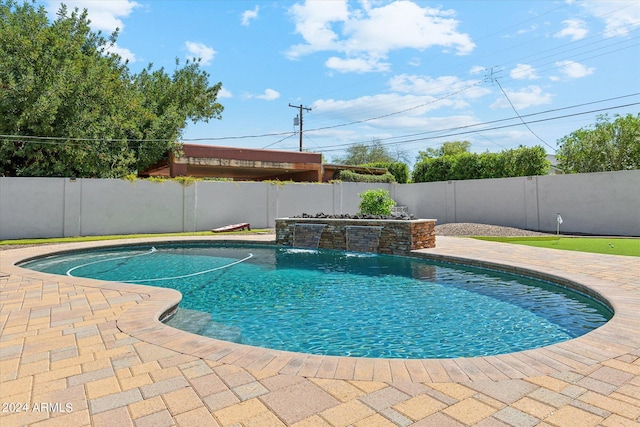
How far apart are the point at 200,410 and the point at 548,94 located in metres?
19.9

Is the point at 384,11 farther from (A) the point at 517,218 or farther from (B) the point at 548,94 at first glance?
(A) the point at 517,218

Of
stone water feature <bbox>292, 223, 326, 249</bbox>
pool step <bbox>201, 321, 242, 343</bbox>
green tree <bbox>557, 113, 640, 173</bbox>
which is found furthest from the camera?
green tree <bbox>557, 113, 640, 173</bbox>

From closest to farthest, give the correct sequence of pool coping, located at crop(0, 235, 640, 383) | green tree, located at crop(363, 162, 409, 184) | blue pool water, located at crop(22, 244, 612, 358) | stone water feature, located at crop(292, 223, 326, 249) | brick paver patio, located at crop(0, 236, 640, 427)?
brick paver patio, located at crop(0, 236, 640, 427) < pool coping, located at crop(0, 235, 640, 383) < blue pool water, located at crop(22, 244, 612, 358) < stone water feature, located at crop(292, 223, 326, 249) < green tree, located at crop(363, 162, 409, 184)

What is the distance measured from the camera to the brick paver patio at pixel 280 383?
6.79ft

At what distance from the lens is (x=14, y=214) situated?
1407 cm

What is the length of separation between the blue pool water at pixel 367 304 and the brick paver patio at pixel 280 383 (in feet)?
2.95

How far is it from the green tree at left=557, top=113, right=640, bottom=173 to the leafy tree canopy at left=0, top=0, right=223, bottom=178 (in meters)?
23.1

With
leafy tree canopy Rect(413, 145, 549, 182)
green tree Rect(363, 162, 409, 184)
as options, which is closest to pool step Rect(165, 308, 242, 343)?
leafy tree canopy Rect(413, 145, 549, 182)

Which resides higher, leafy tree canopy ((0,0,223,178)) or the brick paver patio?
leafy tree canopy ((0,0,223,178))

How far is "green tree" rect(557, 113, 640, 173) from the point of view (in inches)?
791

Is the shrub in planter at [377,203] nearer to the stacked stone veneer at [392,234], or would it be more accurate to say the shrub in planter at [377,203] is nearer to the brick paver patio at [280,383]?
the stacked stone veneer at [392,234]

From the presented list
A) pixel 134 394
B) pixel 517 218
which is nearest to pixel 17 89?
pixel 134 394

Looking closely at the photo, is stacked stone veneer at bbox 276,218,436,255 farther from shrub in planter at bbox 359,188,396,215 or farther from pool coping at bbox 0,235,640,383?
pool coping at bbox 0,235,640,383

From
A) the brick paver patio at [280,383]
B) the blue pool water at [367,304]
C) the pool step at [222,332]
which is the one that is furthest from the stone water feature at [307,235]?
the brick paver patio at [280,383]
